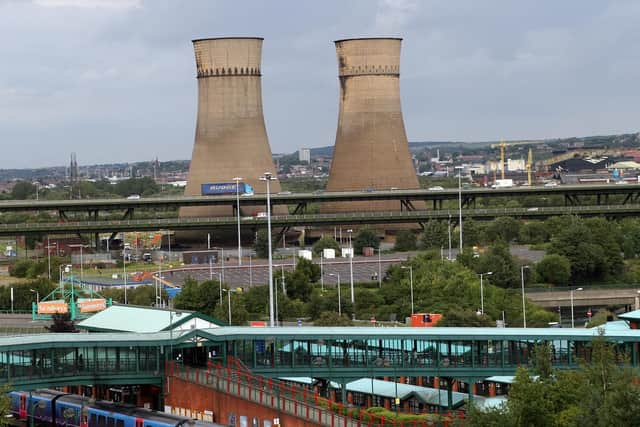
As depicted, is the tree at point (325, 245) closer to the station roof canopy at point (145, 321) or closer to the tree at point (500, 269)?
the tree at point (500, 269)

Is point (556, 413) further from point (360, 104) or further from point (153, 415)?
point (360, 104)

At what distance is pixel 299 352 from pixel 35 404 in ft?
22.4

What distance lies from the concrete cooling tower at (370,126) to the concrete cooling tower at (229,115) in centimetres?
507

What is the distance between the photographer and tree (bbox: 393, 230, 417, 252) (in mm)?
85562

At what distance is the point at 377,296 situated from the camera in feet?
196

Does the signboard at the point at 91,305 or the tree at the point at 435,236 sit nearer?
the signboard at the point at 91,305

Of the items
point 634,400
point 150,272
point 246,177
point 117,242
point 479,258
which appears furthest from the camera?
point 117,242

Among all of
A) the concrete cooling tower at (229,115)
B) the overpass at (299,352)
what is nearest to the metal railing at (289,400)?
the overpass at (299,352)

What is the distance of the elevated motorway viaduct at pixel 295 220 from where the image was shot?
279ft

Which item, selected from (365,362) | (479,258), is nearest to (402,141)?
(479,258)

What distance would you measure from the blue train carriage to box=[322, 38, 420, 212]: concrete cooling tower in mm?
51118

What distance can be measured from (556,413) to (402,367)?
919 cm

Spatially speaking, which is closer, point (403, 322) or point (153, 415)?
point (153, 415)

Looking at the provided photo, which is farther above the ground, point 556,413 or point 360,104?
point 360,104
